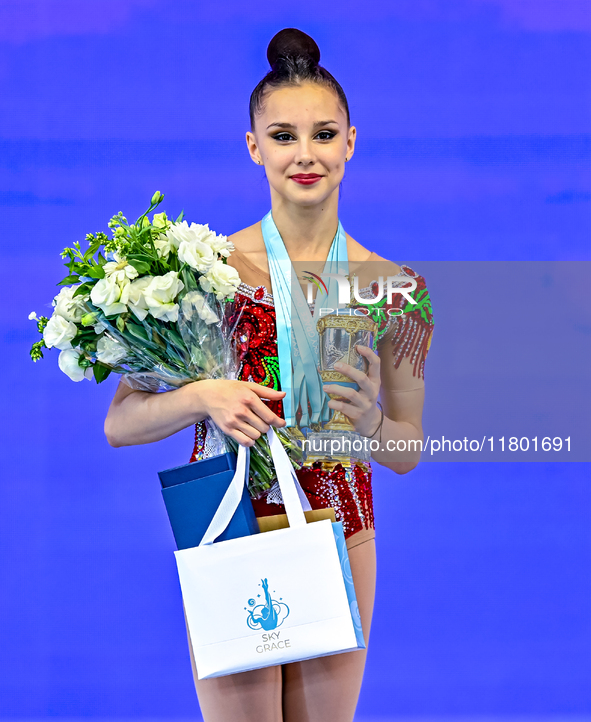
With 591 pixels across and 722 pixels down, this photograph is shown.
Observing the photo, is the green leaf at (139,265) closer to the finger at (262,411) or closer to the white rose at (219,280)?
the white rose at (219,280)

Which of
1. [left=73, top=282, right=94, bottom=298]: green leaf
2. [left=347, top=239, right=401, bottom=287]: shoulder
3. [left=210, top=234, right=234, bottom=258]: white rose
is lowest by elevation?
[left=73, top=282, right=94, bottom=298]: green leaf

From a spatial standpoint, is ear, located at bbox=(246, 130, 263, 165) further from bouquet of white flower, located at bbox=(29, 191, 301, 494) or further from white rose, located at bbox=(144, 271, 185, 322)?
white rose, located at bbox=(144, 271, 185, 322)

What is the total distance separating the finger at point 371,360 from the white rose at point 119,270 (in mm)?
400

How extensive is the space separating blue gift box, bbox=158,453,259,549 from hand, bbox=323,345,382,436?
8.6 inches

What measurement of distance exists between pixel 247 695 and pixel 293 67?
3.68ft

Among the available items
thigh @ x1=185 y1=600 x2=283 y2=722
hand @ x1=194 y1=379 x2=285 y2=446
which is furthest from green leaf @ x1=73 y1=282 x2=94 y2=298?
thigh @ x1=185 y1=600 x2=283 y2=722

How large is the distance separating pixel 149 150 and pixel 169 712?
1842 millimetres

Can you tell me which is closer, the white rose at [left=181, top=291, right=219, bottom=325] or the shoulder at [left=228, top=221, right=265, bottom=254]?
the white rose at [left=181, top=291, right=219, bottom=325]

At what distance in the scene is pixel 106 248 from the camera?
1.42 meters

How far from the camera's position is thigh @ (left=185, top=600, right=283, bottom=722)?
146 cm

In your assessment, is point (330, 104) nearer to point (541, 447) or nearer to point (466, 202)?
point (541, 447)

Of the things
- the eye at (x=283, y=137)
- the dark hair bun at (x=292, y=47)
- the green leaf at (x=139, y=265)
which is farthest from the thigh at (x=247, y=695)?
the dark hair bun at (x=292, y=47)

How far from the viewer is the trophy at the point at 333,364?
1492 mm

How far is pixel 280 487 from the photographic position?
141cm
